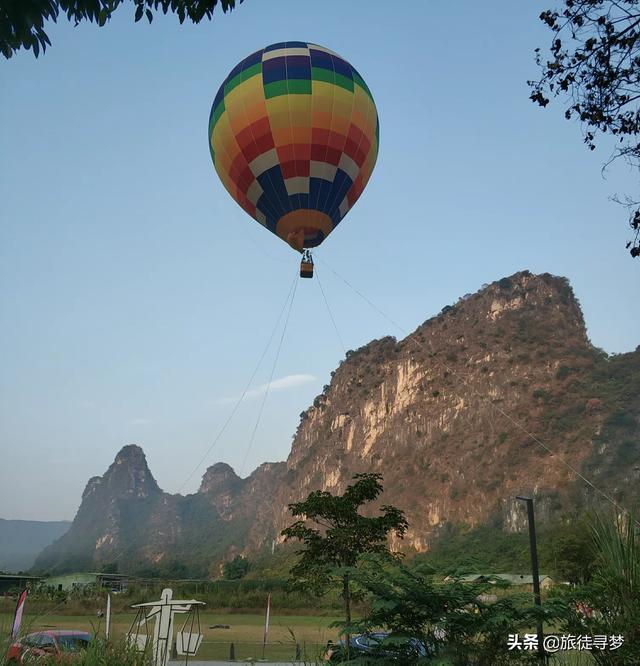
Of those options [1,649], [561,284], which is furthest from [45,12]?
[561,284]

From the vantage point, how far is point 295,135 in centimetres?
1833

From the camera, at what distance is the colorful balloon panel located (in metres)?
18.4

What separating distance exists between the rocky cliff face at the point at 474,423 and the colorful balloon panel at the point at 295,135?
71.5 meters

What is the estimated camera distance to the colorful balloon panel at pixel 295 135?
60.4 feet

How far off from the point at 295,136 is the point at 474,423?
103m

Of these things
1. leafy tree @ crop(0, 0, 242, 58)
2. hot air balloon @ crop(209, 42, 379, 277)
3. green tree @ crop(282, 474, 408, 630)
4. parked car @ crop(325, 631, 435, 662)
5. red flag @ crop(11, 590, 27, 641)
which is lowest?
parked car @ crop(325, 631, 435, 662)

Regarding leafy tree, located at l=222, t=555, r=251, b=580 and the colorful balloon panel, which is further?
leafy tree, located at l=222, t=555, r=251, b=580

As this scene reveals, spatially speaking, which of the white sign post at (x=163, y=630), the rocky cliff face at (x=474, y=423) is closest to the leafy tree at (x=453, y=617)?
the white sign post at (x=163, y=630)

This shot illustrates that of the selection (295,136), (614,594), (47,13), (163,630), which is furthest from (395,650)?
(295,136)

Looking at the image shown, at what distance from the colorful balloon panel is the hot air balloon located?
28 millimetres

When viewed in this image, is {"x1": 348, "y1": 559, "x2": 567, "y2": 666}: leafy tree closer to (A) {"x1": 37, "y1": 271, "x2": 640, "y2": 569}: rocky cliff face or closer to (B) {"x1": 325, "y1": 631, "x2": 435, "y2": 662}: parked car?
(B) {"x1": 325, "y1": 631, "x2": 435, "y2": 662}: parked car

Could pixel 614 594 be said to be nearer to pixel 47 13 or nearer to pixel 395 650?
pixel 395 650

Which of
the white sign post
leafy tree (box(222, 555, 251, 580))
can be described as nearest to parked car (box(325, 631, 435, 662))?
the white sign post

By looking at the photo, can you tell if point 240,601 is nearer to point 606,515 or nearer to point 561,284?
point 606,515
